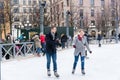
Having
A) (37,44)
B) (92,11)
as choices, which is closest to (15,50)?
(37,44)

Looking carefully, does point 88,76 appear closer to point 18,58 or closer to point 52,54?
point 52,54

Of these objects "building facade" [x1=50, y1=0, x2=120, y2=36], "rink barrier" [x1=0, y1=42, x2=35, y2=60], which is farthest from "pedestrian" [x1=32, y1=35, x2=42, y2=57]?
"building facade" [x1=50, y1=0, x2=120, y2=36]

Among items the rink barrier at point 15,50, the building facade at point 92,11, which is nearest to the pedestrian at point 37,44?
the rink barrier at point 15,50

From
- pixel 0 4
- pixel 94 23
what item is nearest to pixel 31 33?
pixel 0 4

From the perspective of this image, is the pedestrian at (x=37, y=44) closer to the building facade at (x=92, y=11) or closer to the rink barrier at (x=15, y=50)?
the rink barrier at (x=15, y=50)

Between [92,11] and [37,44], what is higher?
[92,11]

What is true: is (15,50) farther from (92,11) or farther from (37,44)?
(92,11)

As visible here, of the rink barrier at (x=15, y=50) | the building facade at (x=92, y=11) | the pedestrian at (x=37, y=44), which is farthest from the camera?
the building facade at (x=92, y=11)

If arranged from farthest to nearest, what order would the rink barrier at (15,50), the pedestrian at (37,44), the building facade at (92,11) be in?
the building facade at (92,11) → the pedestrian at (37,44) → the rink barrier at (15,50)

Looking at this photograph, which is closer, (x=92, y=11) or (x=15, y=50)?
(x=15, y=50)

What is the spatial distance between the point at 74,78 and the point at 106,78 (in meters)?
1.09

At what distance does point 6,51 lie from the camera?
21.8 m

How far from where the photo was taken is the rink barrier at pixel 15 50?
21725mm

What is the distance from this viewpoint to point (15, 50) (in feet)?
76.2
